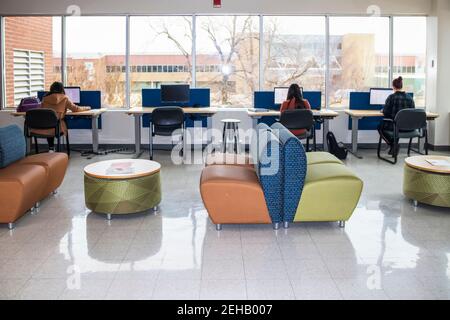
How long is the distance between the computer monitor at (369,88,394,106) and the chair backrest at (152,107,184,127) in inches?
133

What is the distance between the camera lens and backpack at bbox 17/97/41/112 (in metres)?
8.83

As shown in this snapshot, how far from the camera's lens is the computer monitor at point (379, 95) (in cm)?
900

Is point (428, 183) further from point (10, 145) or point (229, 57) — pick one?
point (229, 57)

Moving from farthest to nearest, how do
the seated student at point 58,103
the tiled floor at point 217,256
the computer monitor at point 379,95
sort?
the computer monitor at point 379,95
the seated student at point 58,103
the tiled floor at point 217,256

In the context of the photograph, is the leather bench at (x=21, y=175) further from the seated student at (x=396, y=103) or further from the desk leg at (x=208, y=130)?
the seated student at (x=396, y=103)

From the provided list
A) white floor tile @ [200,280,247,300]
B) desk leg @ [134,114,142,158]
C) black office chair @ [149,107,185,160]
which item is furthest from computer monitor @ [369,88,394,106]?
white floor tile @ [200,280,247,300]

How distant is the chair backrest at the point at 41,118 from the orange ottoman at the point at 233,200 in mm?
4096

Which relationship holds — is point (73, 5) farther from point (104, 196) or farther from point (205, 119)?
point (104, 196)

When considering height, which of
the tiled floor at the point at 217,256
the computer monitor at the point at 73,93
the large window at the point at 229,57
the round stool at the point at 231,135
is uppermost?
the large window at the point at 229,57

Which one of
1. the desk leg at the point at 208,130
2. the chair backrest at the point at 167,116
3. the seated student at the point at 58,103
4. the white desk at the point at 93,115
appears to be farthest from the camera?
the desk leg at the point at 208,130

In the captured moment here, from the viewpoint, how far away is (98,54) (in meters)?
9.51

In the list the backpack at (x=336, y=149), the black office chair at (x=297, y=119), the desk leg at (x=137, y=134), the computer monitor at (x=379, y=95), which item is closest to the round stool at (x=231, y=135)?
the black office chair at (x=297, y=119)
